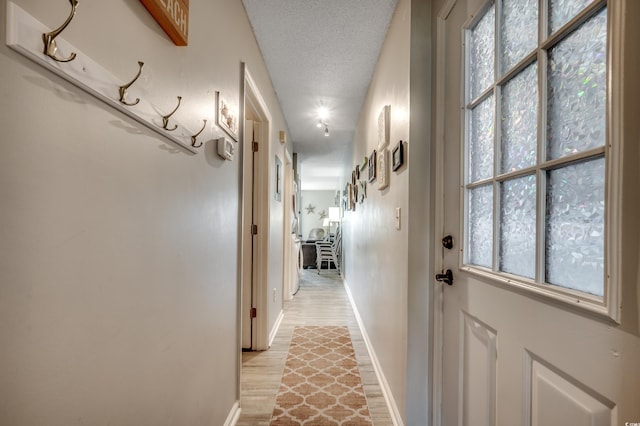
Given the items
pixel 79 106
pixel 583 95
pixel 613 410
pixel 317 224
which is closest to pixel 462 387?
pixel 613 410

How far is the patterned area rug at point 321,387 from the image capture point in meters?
1.68

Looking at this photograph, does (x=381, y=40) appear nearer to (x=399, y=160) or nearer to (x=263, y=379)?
(x=399, y=160)

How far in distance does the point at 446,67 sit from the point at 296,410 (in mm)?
1995

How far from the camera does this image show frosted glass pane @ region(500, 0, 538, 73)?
81 centimetres

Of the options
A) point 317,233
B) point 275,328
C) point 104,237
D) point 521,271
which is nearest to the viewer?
point 104,237

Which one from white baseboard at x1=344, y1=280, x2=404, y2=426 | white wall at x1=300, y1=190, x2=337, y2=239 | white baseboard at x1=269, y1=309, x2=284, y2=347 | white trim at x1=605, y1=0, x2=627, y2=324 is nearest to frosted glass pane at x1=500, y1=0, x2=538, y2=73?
white trim at x1=605, y1=0, x2=627, y2=324

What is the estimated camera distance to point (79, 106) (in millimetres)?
578

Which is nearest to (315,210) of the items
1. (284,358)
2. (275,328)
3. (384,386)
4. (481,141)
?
(275,328)

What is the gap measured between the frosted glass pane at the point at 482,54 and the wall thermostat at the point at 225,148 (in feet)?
3.45

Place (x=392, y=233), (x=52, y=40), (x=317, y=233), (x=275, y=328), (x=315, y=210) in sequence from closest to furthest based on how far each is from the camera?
1. (x=52, y=40)
2. (x=392, y=233)
3. (x=275, y=328)
4. (x=317, y=233)
5. (x=315, y=210)

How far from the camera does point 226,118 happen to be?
1421mm

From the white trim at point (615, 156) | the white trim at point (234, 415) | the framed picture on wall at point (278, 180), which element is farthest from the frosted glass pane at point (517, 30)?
the framed picture on wall at point (278, 180)

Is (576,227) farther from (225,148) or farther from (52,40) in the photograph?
(225,148)

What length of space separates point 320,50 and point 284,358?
2.43 meters
